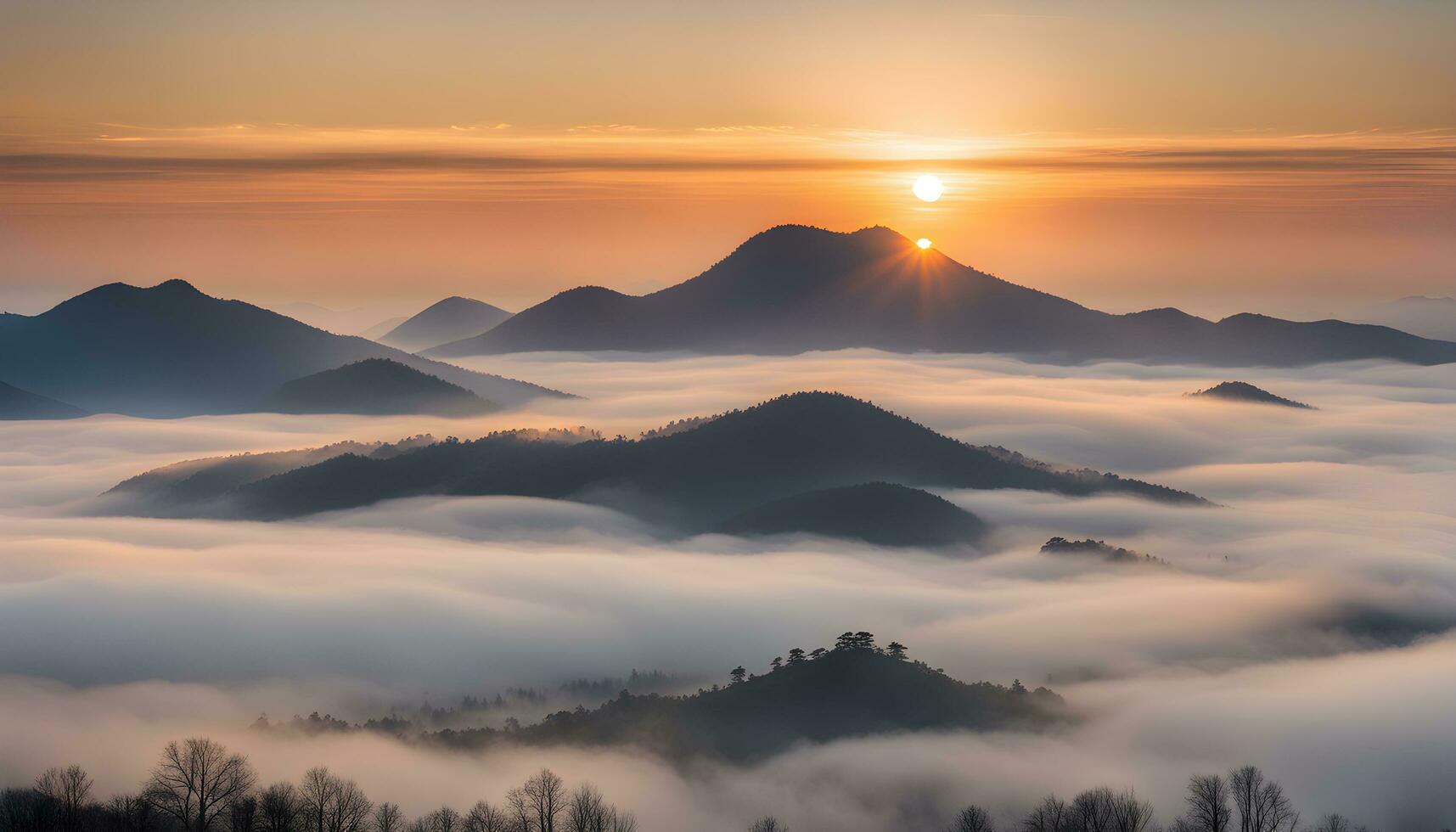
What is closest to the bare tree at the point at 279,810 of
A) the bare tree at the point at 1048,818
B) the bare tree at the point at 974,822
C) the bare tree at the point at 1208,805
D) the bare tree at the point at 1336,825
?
the bare tree at the point at 974,822

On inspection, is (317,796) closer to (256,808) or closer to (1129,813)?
(256,808)

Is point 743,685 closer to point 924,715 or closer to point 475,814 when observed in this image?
point 924,715

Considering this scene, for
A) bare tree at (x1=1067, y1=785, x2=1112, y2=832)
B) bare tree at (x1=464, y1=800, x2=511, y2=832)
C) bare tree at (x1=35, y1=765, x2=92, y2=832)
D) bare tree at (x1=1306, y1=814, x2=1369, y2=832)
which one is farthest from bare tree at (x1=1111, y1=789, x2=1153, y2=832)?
bare tree at (x1=35, y1=765, x2=92, y2=832)

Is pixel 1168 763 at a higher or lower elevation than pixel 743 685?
lower

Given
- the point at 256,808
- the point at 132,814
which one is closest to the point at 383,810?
the point at 256,808

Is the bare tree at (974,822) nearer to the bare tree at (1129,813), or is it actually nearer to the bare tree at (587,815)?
the bare tree at (1129,813)

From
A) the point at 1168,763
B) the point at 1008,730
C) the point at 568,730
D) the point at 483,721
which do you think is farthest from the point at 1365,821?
the point at 483,721

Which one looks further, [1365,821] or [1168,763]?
[1168,763]
